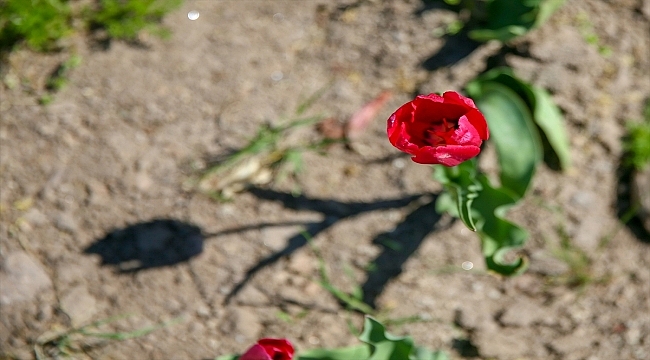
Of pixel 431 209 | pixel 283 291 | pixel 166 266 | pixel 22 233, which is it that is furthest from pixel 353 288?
pixel 22 233

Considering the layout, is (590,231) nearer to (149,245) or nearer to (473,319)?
(473,319)

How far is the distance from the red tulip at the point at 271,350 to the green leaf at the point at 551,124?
121 centimetres

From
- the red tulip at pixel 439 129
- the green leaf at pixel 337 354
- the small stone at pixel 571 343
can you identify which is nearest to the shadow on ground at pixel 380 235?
the green leaf at pixel 337 354

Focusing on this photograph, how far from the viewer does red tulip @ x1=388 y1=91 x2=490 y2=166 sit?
4.67 feet

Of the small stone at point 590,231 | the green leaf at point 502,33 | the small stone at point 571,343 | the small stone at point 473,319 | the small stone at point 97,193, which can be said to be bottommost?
the small stone at point 571,343

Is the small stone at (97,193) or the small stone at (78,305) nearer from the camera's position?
the small stone at (78,305)

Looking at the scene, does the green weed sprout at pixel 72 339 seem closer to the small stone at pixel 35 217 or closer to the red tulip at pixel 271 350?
the small stone at pixel 35 217

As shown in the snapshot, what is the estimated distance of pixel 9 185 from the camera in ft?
7.56

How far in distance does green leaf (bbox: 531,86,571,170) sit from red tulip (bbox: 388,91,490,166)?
30.9 inches

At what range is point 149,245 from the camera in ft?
7.36

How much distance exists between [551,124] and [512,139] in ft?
0.78

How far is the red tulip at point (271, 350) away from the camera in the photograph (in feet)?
5.11

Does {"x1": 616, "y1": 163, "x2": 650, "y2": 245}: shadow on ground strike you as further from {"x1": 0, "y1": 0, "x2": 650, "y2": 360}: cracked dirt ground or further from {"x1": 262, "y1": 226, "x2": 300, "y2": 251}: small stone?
{"x1": 262, "y1": 226, "x2": 300, "y2": 251}: small stone

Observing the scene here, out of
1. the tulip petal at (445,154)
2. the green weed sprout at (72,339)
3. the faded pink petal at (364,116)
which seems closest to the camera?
the tulip petal at (445,154)
